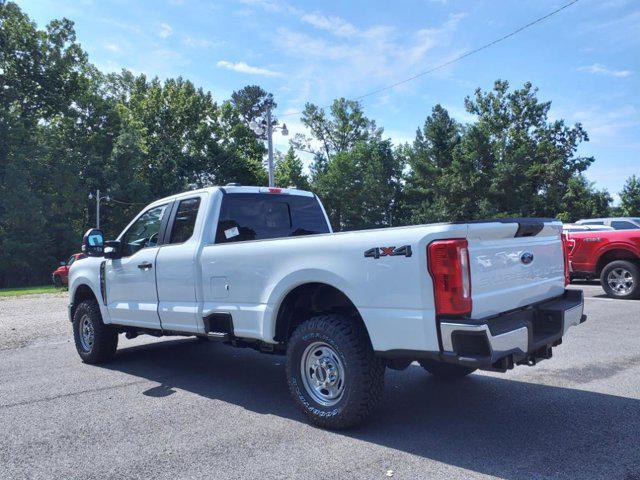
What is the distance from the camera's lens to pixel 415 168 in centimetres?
5031

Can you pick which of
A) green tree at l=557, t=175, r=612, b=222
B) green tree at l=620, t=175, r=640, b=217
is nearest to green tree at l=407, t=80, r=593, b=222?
green tree at l=557, t=175, r=612, b=222

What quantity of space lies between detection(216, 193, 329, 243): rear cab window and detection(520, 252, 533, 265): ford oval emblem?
2.69 metres

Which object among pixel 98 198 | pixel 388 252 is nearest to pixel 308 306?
pixel 388 252

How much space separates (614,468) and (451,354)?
1231mm

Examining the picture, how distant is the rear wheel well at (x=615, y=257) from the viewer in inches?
442

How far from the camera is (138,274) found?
599cm

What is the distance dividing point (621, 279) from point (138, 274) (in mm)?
10159

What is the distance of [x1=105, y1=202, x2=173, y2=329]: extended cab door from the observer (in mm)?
5813

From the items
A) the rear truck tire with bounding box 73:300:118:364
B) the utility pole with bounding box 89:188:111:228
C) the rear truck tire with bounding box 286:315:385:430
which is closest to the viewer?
the rear truck tire with bounding box 286:315:385:430

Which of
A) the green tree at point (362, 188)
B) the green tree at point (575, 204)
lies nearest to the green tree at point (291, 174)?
the green tree at point (362, 188)

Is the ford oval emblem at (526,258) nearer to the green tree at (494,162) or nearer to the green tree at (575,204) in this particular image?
the green tree at (494,162)

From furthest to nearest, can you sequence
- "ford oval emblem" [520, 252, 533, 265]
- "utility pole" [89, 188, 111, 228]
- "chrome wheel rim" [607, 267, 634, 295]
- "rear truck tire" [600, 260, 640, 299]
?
1. "utility pole" [89, 188, 111, 228]
2. "chrome wheel rim" [607, 267, 634, 295]
3. "rear truck tire" [600, 260, 640, 299]
4. "ford oval emblem" [520, 252, 533, 265]

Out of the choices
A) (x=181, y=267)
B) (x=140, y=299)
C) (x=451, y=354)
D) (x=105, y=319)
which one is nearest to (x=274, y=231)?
(x=181, y=267)

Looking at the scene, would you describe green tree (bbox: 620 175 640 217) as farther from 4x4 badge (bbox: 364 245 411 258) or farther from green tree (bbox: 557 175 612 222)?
4x4 badge (bbox: 364 245 411 258)
